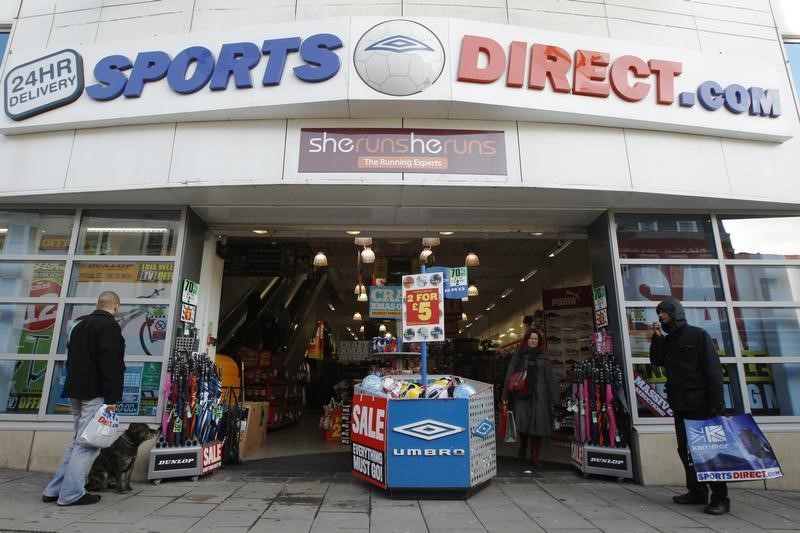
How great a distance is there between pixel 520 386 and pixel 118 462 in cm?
493

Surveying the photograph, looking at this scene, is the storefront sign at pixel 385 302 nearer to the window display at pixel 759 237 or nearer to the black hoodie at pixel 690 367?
the black hoodie at pixel 690 367

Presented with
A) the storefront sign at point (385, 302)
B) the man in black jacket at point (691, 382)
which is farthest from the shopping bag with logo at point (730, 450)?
the storefront sign at point (385, 302)

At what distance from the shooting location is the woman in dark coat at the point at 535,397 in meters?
6.12

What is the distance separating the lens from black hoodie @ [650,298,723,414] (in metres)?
4.23

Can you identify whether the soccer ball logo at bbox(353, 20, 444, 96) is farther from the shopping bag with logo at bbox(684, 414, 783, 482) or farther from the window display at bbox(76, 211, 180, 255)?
the shopping bag with logo at bbox(684, 414, 783, 482)

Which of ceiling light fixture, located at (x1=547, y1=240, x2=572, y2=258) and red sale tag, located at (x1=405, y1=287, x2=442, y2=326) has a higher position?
ceiling light fixture, located at (x1=547, y1=240, x2=572, y2=258)

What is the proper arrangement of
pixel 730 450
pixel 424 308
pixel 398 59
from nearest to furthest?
1. pixel 730 450
2. pixel 424 308
3. pixel 398 59

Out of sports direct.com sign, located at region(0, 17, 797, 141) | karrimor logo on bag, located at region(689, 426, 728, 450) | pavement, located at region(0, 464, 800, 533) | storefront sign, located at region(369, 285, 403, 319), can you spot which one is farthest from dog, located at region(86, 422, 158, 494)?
karrimor logo on bag, located at region(689, 426, 728, 450)

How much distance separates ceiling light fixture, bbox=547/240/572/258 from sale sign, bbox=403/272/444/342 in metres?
4.58

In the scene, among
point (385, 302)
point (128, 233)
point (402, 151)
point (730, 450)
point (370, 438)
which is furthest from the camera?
point (385, 302)

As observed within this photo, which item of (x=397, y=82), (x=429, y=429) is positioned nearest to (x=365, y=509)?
(x=429, y=429)

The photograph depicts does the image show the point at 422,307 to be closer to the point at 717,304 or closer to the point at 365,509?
the point at 365,509

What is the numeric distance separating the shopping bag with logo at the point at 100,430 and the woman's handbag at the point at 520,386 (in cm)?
484

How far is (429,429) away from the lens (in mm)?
4555
